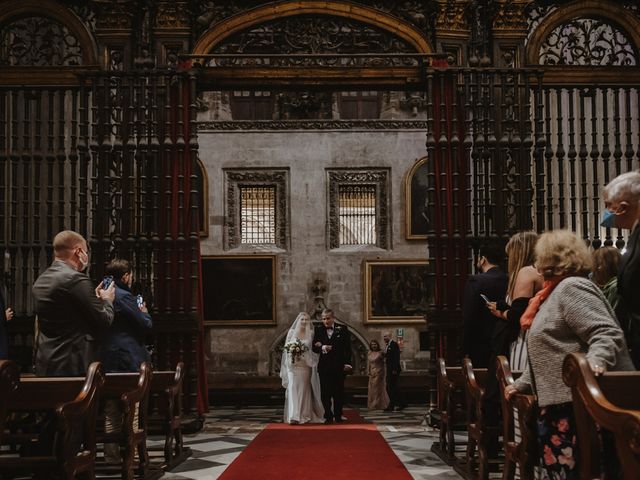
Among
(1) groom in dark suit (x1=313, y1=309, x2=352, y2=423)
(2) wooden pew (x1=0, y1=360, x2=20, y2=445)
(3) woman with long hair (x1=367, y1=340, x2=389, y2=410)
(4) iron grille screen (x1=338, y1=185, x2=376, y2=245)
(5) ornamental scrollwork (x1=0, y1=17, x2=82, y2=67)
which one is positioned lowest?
(3) woman with long hair (x1=367, y1=340, x2=389, y2=410)

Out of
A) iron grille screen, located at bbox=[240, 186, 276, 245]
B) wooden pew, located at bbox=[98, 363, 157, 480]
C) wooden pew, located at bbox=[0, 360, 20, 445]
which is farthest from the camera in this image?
iron grille screen, located at bbox=[240, 186, 276, 245]

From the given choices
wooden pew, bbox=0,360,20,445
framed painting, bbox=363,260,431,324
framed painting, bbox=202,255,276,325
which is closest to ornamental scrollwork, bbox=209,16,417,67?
wooden pew, bbox=0,360,20,445

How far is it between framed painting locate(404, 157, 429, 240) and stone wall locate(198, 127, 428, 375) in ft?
0.49

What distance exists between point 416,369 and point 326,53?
970 cm

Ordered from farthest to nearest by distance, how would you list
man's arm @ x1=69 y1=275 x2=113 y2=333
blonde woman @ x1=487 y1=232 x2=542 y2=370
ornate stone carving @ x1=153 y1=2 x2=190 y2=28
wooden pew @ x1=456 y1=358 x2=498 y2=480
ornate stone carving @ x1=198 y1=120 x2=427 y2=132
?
ornate stone carving @ x1=198 y1=120 x2=427 y2=132 → ornate stone carving @ x1=153 y1=2 x2=190 y2=28 → wooden pew @ x1=456 y1=358 x2=498 y2=480 → man's arm @ x1=69 y1=275 x2=113 y2=333 → blonde woman @ x1=487 y1=232 x2=542 y2=370

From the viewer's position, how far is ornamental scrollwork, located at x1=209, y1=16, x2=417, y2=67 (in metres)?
10.8

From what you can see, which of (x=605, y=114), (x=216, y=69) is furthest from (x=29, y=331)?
(x=605, y=114)

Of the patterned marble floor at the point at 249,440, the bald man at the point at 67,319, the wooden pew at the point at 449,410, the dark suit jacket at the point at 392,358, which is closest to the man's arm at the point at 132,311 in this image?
the patterned marble floor at the point at 249,440

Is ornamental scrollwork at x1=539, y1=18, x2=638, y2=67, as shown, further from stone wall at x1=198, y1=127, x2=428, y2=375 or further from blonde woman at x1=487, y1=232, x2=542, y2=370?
stone wall at x1=198, y1=127, x2=428, y2=375

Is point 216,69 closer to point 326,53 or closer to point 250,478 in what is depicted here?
point 326,53

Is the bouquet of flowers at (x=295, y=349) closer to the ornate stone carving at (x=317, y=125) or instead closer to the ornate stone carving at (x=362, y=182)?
the ornate stone carving at (x=362, y=182)

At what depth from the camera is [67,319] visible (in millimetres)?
5719

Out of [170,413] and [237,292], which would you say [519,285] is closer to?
[170,413]

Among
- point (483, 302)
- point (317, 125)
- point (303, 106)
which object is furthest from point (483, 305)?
point (303, 106)
